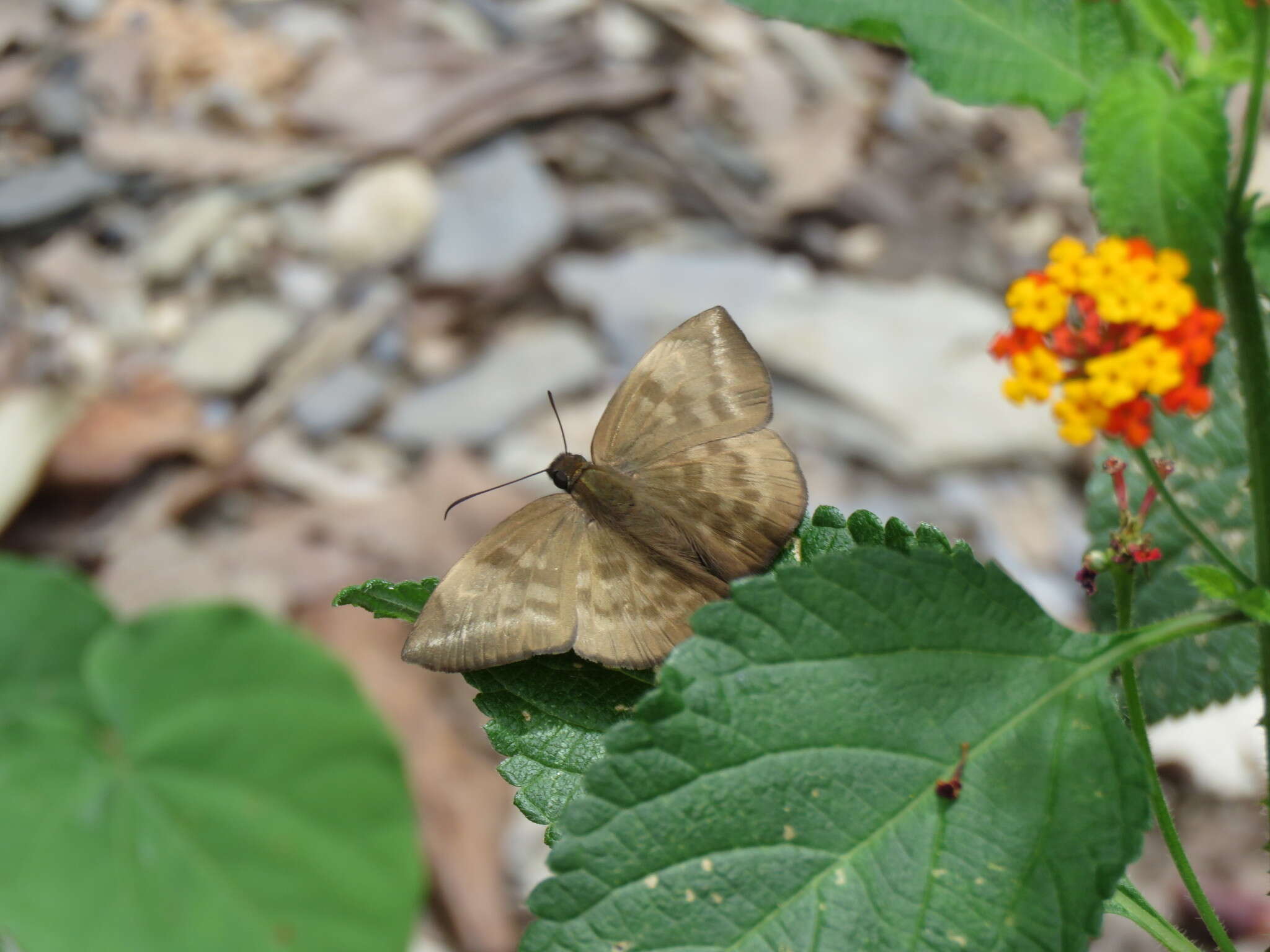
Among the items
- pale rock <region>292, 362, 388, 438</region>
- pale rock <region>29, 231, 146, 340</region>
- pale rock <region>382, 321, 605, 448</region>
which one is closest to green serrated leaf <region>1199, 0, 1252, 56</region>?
pale rock <region>382, 321, 605, 448</region>

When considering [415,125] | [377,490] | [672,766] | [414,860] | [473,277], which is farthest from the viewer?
[415,125]

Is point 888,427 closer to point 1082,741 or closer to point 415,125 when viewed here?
point 415,125

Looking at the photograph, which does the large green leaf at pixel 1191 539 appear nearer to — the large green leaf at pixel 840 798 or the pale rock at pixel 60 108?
the large green leaf at pixel 840 798

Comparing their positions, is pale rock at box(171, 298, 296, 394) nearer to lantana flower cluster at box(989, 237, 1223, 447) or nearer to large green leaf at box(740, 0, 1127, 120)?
large green leaf at box(740, 0, 1127, 120)

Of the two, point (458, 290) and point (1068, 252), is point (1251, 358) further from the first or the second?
point (458, 290)

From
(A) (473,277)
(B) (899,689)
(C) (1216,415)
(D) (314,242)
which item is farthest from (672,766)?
(D) (314,242)
